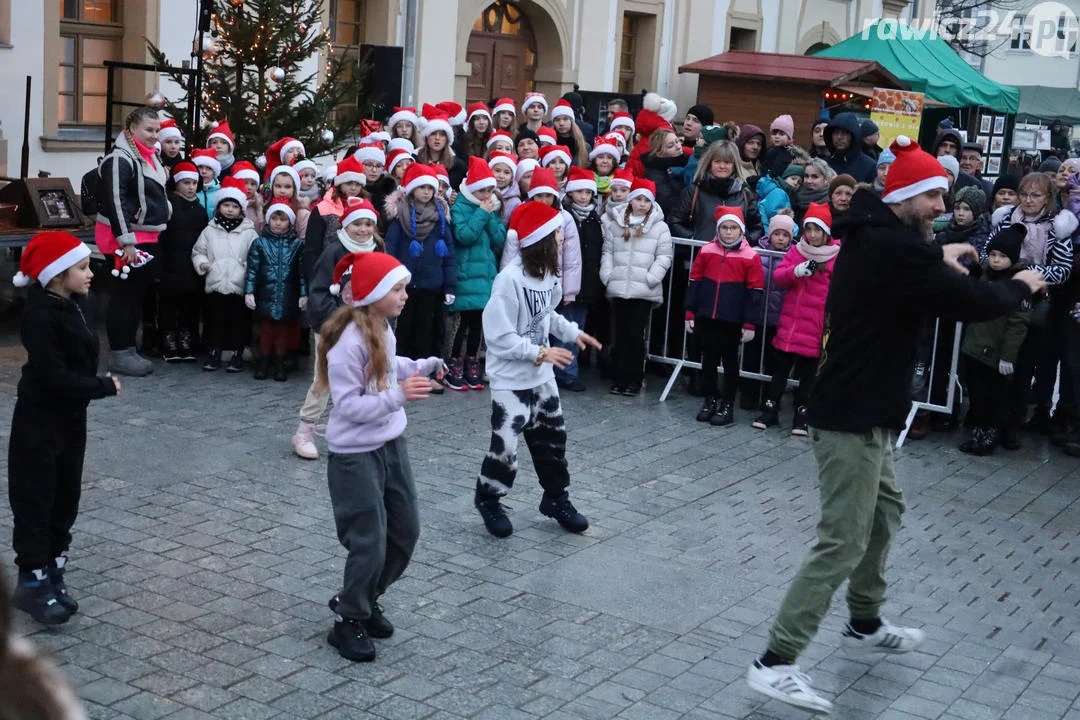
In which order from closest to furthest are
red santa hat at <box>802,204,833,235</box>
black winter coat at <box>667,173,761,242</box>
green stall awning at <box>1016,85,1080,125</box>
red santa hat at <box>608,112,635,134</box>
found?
red santa hat at <box>802,204,833,235</box>, black winter coat at <box>667,173,761,242</box>, red santa hat at <box>608,112,635,134</box>, green stall awning at <box>1016,85,1080,125</box>

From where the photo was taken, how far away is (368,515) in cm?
579

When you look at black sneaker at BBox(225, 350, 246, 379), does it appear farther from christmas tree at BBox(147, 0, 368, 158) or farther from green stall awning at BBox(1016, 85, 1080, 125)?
green stall awning at BBox(1016, 85, 1080, 125)

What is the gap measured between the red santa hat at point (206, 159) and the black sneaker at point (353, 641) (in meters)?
6.92

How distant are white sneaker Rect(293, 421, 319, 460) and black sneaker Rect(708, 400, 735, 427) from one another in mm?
3291

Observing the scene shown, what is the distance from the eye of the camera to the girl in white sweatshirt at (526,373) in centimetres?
754

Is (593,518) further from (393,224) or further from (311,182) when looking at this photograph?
(311,182)

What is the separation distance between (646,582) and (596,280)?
16.7 feet

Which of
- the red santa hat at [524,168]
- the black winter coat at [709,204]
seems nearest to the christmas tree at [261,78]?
the red santa hat at [524,168]

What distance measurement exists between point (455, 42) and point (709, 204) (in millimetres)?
10117

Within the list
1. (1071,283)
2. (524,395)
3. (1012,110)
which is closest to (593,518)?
(524,395)

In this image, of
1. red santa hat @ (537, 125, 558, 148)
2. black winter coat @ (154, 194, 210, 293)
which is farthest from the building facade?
black winter coat @ (154, 194, 210, 293)

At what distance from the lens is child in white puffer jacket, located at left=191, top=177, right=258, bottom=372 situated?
1131 centimetres

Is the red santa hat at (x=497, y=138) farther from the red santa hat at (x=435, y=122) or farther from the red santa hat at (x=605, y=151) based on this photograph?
the red santa hat at (x=605, y=151)

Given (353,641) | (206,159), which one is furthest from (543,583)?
(206,159)
